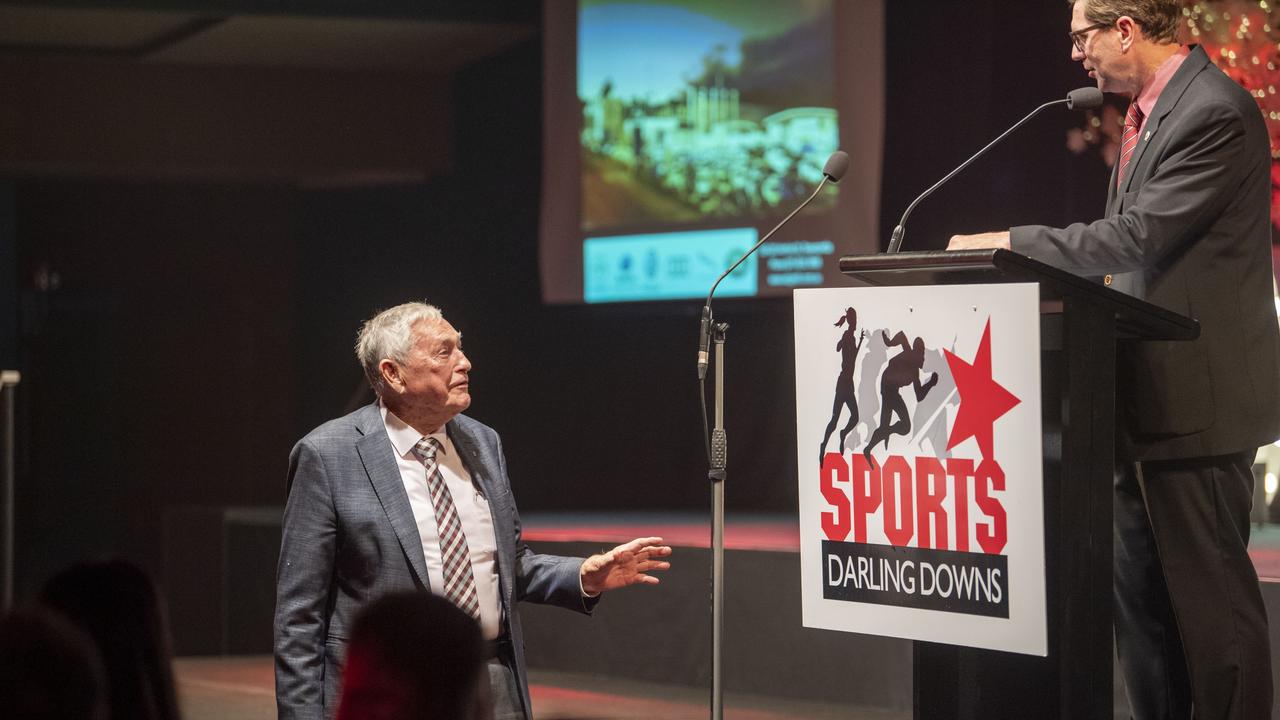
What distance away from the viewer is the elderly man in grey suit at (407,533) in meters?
2.57

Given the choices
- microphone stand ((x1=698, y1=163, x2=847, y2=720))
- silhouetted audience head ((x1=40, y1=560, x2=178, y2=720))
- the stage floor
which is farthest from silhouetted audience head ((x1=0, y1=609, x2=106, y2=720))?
the stage floor

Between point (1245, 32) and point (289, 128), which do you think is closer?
point (1245, 32)

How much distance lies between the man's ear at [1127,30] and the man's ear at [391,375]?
146cm

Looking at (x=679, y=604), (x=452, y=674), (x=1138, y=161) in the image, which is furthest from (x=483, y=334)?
(x=452, y=674)

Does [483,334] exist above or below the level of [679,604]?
above

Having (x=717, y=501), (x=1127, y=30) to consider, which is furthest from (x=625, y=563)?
(x=1127, y=30)

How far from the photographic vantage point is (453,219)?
23.8 feet

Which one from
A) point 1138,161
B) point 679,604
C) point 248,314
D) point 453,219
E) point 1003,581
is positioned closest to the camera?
point 1003,581

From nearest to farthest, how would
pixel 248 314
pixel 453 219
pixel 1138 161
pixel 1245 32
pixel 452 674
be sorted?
pixel 452 674
pixel 1138 161
pixel 1245 32
pixel 453 219
pixel 248 314

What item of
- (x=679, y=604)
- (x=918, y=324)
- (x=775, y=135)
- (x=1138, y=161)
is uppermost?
(x=775, y=135)

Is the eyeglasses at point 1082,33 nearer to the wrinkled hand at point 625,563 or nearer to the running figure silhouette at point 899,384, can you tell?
the running figure silhouette at point 899,384

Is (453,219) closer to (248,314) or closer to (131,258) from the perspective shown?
(248,314)

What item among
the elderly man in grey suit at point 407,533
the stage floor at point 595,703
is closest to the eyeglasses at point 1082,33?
the elderly man in grey suit at point 407,533

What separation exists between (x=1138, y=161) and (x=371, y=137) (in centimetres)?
560
